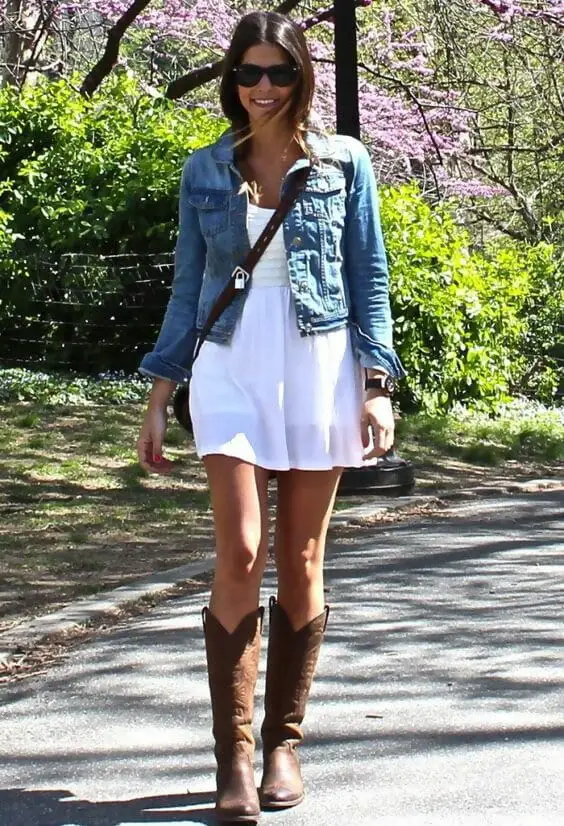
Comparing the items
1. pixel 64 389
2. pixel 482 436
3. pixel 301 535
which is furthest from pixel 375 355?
pixel 64 389

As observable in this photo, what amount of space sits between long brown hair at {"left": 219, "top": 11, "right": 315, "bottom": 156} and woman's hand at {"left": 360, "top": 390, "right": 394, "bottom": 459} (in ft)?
1.98

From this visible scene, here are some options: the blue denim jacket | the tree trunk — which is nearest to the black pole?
the blue denim jacket

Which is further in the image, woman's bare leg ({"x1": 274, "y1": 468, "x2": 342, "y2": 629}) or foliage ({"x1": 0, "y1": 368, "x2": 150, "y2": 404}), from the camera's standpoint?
foliage ({"x1": 0, "y1": 368, "x2": 150, "y2": 404})

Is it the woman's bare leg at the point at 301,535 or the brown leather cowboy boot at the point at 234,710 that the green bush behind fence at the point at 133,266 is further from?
the brown leather cowboy boot at the point at 234,710

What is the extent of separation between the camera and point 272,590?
21.6 ft

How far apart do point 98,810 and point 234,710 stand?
439 mm

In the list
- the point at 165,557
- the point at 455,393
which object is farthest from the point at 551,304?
the point at 165,557

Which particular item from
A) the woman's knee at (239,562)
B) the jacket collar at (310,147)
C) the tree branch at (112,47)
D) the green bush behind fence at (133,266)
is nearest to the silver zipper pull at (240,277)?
the jacket collar at (310,147)

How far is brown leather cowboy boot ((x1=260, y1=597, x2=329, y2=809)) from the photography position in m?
3.94

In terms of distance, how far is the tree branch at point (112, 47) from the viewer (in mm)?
15906

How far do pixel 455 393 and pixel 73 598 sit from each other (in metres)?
6.99

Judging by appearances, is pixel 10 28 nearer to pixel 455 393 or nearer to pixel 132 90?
pixel 132 90

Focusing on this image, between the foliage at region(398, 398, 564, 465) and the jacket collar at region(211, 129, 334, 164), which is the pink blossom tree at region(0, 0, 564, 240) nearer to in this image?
the foliage at region(398, 398, 564, 465)

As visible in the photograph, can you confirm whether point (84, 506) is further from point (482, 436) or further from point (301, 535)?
point (301, 535)
